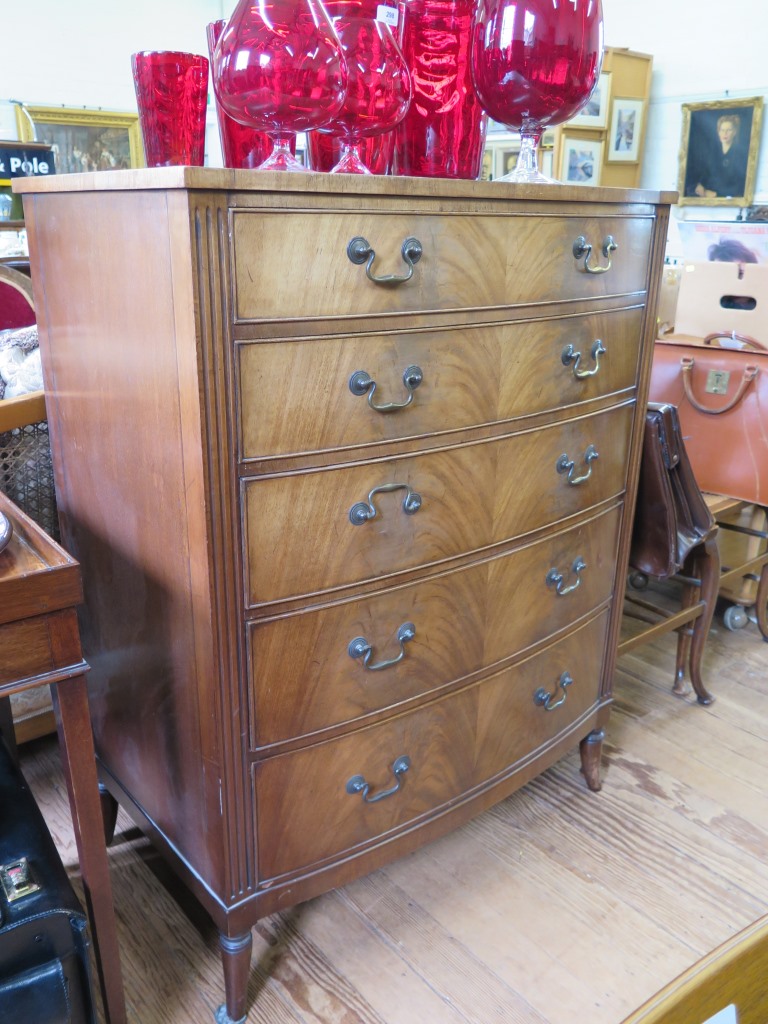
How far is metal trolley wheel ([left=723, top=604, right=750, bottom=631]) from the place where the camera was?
269cm

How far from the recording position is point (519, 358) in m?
1.35

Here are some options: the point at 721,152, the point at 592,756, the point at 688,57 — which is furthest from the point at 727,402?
the point at 688,57

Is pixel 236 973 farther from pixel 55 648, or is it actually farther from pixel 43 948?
pixel 55 648

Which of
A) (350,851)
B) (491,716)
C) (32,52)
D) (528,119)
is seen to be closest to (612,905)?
(491,716)

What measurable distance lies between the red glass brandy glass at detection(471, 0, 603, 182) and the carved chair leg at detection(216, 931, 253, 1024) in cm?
120

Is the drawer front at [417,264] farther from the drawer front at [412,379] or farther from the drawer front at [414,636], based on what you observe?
the drawer front at [414,636]

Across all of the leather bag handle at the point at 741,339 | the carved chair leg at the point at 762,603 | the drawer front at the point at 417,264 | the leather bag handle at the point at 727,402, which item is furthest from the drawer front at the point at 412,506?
the leather bag handle at the point at 741,339

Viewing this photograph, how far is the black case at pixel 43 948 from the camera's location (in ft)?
3.44

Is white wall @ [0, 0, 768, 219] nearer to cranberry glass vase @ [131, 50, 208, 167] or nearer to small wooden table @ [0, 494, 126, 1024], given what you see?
cranberry glass vase @ [131, 50, 208, 167]

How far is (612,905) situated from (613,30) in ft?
16.2

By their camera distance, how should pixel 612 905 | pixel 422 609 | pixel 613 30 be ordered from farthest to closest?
pixel 613 30 → pixel 612 905 → pixel 422 609

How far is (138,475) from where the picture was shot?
1.21m

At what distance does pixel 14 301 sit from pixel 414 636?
56.3 inches

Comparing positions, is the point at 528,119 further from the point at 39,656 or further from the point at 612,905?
the point at 612,905
